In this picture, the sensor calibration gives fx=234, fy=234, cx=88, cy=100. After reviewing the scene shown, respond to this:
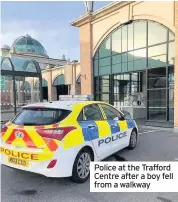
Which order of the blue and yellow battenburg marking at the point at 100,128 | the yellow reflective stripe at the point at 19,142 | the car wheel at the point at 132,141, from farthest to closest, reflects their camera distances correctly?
the car wheel at the point at 132,141, the blue and yellow battenburg marking at the point at 100,128, the yellow reflective stripe at the point at 19,142

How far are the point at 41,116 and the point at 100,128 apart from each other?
50.3 inches

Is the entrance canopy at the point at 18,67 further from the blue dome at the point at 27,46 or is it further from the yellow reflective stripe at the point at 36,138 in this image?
the blue dome at the point at 27,46

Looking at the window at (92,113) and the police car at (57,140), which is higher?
the window at (92,113)

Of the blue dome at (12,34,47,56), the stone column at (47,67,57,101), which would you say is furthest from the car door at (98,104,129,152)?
the blue dome at (12,34,47,56)

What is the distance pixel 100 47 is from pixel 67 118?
1098 centimetres

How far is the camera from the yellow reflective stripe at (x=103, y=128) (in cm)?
487

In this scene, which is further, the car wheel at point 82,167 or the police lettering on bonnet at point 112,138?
the police lettering on bonnet at point 112,138

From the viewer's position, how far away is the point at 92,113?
5000 mm

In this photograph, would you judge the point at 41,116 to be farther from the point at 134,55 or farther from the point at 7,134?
the point at 134,55

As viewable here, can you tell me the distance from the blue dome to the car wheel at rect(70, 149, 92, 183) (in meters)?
46.4

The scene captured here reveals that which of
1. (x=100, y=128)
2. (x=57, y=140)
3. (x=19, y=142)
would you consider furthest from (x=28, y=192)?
(x=100, y=128)

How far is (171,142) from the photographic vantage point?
25.2 feet

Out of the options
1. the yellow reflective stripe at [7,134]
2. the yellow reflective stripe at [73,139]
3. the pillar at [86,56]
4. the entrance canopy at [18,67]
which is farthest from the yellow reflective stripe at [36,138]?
the pillar at [86,56]

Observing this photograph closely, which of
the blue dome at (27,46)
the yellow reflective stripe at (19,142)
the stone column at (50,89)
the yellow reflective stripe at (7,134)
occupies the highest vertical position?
the blue dome at (27,46)
